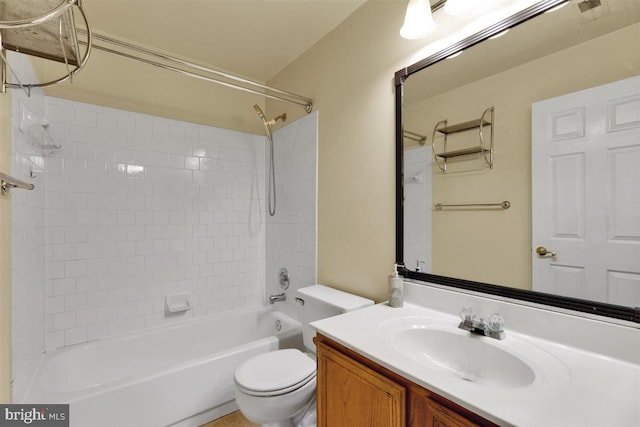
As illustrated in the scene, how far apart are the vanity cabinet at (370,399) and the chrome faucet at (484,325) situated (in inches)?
15.1

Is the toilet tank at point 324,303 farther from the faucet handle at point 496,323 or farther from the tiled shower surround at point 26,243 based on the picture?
the tiled shower surround at point 26,243

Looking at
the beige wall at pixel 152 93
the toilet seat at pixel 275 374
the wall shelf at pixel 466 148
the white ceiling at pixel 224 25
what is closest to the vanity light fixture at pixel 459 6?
the wall shelf at pixel 466 148

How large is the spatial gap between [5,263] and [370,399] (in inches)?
59.8

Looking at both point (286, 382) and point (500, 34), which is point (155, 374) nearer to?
point (286, 382)

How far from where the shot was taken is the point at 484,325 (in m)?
1.03

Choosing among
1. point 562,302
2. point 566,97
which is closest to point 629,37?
point 566,97

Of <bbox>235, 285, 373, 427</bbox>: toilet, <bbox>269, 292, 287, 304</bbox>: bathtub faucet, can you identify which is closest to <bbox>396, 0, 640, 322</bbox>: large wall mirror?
<bbox>235, 285, 373, 427</bbox>: toilet

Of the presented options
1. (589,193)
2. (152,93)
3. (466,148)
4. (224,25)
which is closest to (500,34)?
(466,148)

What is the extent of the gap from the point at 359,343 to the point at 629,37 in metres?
1.25

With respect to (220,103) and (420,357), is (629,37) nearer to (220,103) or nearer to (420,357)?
(420,357)

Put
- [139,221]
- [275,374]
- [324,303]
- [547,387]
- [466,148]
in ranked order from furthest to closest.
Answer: [139,221], [324,303], [275,374], [466,148], [547,387]

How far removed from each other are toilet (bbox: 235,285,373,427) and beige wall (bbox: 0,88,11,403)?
3.04 ft

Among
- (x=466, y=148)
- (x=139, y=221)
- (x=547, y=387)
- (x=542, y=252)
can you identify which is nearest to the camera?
(x=547, y=387)

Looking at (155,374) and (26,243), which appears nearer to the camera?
(26,243)
